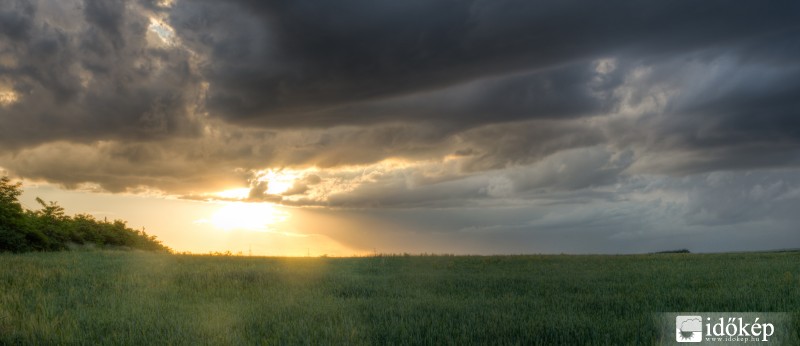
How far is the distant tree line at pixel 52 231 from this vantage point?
29.8 metres

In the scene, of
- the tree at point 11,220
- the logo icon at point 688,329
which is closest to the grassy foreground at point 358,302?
the logo icon at point 688,329

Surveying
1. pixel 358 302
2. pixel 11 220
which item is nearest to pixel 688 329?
pixel 358 302

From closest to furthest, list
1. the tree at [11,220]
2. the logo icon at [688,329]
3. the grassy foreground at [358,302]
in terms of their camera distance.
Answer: the logo icon at [688,329] → the grassy foreground at [358,302] → the tree at [11,220]

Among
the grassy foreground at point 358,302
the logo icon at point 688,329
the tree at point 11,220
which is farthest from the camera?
the tree at point 11,220

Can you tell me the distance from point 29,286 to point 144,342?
26.3 ft

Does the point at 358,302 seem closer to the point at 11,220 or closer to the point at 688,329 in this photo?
the point at 688,329

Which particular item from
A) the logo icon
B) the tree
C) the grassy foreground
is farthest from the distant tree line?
the logo icon

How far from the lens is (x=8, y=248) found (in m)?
29.3

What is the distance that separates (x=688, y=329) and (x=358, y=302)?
6993 mm

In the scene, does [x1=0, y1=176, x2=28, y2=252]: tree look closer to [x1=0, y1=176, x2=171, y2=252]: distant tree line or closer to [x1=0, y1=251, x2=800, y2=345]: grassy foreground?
[x1=0, y1=176, x2=171, y2=252]: distant tree line

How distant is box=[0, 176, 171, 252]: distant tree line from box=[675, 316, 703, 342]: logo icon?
30.2m

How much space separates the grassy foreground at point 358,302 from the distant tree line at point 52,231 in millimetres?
9666

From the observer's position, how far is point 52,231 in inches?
1348

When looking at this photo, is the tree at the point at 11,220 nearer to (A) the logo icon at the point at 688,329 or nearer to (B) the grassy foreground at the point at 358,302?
(B) the grassy foreground at the point at 358,302
